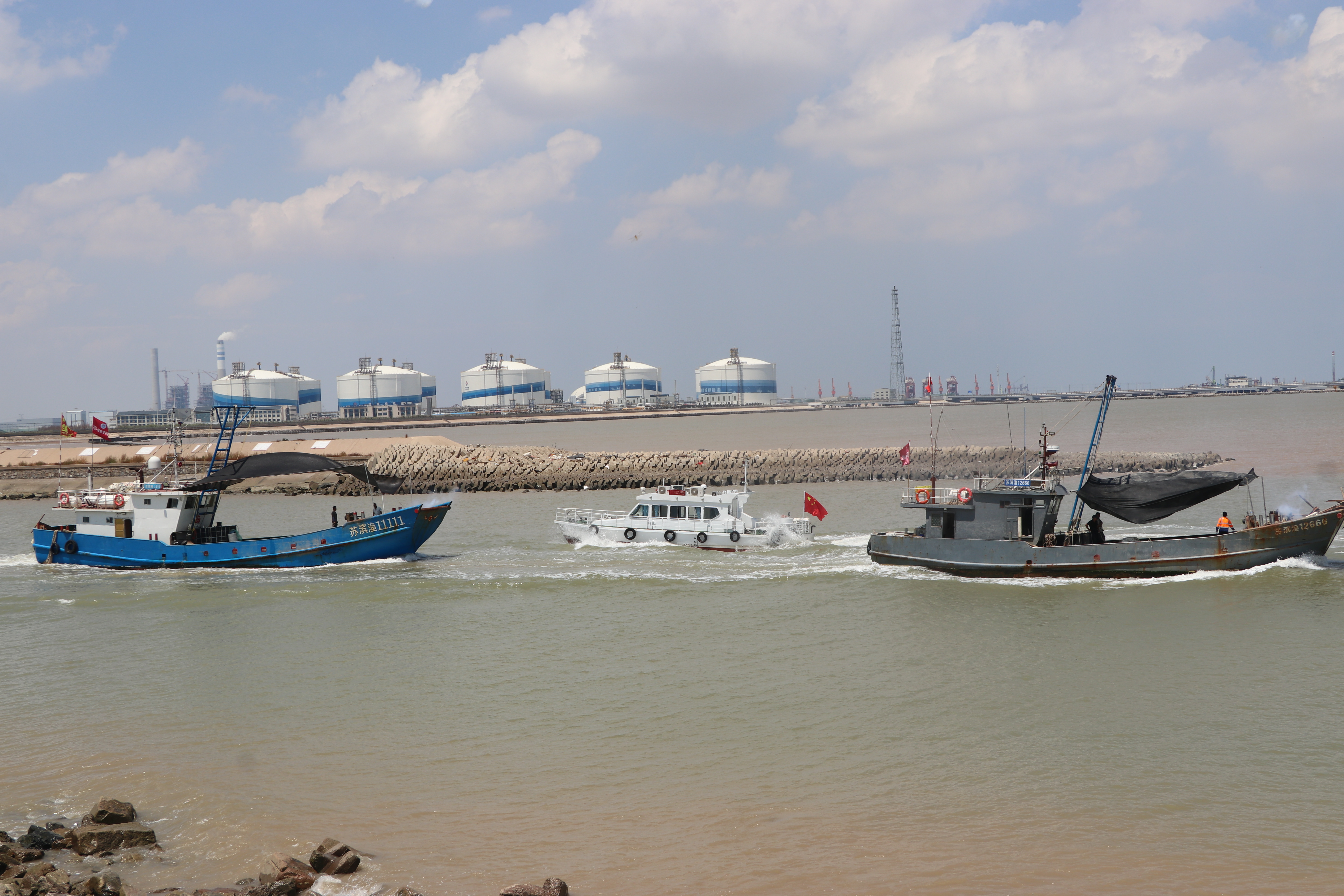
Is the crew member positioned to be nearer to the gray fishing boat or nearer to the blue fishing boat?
the gray fishing boat

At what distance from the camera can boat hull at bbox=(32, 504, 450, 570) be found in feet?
104

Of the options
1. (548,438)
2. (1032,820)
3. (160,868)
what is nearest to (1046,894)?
(1032,820)

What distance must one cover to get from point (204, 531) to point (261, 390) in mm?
157276

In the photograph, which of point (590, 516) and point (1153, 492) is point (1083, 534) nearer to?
point (1153, 492)

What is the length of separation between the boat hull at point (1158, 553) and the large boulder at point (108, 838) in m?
21.6

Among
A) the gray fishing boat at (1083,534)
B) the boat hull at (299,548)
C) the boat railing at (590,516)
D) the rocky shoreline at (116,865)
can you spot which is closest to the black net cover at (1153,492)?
the gray fishing boat at (1083,534)

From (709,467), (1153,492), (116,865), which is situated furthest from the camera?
(709,467)

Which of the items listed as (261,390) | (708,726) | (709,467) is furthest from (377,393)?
(708,726)

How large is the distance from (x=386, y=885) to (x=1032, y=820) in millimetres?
7518

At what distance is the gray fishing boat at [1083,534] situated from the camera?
83.9 ft

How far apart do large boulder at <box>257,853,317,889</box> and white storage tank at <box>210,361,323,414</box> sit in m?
176

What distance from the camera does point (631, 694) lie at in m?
16.9

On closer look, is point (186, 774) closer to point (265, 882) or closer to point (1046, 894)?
point (265, 882)

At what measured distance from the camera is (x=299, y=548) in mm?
31562
